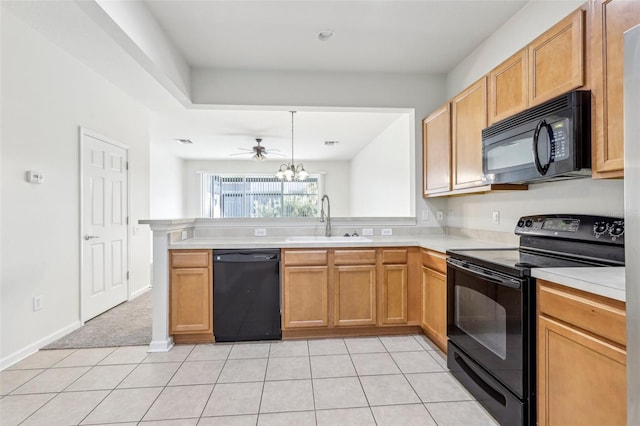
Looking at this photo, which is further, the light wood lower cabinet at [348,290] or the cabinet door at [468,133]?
the light wood lower cabinet at [348,290]

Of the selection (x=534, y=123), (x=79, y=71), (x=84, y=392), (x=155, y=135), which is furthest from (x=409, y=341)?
(x=155, y=135)

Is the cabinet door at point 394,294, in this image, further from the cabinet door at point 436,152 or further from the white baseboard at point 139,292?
the white baseboard at point 139,292

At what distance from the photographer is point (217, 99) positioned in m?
3.25

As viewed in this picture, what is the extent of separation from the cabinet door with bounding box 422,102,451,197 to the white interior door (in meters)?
3.59

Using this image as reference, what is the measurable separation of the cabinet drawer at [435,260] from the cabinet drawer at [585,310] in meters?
0.95

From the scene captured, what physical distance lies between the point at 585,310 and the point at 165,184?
7.45m

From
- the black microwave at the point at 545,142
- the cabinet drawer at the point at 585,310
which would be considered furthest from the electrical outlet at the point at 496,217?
the cabinet drawer at the point at 585,310

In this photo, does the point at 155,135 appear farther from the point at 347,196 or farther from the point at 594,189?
the point at 594,189

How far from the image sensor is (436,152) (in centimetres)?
307

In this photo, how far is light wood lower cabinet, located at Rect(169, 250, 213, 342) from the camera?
272 cm

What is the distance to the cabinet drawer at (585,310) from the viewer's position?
112 centimetres

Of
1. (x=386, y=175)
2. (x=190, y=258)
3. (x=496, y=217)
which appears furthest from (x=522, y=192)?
(x=386, y=175)

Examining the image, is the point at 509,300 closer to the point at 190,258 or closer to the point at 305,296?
the point at 305,296

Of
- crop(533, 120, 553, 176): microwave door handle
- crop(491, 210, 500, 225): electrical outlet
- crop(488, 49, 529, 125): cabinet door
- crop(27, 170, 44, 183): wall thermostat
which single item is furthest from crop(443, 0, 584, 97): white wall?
crop(27, 170, 44, 183): wall thermostat
